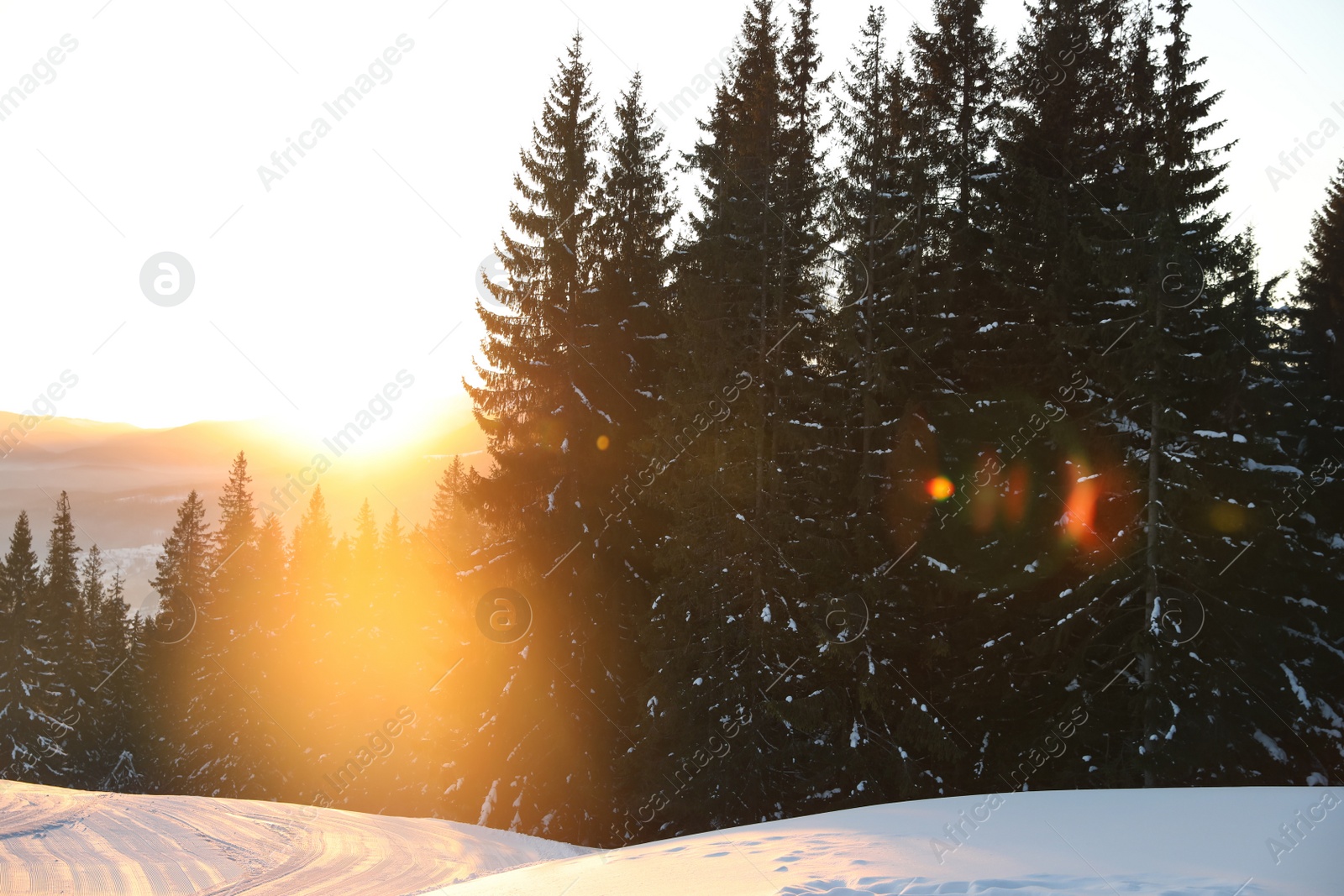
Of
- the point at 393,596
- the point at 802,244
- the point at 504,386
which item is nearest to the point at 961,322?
the point at 802,244

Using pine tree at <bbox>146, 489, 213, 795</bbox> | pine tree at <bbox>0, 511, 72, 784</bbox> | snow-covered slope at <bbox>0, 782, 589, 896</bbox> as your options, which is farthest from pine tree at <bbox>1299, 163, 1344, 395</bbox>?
pine tree at <bbox>0, 511, 72, 784</bbox>

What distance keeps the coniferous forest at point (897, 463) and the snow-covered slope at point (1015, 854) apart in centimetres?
705

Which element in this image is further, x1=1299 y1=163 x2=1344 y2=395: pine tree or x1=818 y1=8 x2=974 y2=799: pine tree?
x1=1299 y1=163 x2=1344 y2=395: pine tree

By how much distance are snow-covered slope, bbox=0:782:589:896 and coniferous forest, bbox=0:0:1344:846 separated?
494 centimetres

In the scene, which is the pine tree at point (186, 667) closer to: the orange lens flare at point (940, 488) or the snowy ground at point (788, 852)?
the snowy ground at point (788, 852)

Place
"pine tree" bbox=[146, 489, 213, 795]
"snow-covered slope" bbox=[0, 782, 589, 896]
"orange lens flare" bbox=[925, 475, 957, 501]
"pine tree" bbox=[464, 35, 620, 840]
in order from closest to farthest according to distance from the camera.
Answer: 1. "snow-covered slope" bbox=[0, 782, 589, 896]
2. "orange lens flare" bbox=[925, 475, 957, 501]
3. "pine tree" bbox=[464, 35, 620, 840]
4. "pine tree" bbox=[146, 489, 213, 795]

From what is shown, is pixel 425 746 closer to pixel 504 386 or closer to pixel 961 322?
pixel 504 386

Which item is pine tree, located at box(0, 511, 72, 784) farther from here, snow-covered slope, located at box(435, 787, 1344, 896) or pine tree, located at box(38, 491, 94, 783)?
snow-covered slope, located at box(435, 787, 1344, 896)

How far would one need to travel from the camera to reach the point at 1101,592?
623 inches

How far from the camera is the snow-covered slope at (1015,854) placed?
556 centimetres

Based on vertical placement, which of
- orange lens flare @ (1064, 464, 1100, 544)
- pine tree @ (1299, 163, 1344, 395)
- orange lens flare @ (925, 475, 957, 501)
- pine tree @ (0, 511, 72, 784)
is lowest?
pine tree @ (0, 511, 72, 784)

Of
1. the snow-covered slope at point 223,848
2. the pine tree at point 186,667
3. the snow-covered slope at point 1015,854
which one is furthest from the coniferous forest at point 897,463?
the pine tree at point 186,667

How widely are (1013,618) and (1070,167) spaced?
10681 millimetres

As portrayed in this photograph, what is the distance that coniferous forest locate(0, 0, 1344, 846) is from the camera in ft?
50.0
